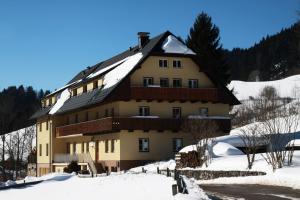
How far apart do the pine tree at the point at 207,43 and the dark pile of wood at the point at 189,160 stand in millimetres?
25522

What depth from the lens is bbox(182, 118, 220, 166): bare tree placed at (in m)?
Answer: 36.8

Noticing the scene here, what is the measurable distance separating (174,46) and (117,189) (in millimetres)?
22151

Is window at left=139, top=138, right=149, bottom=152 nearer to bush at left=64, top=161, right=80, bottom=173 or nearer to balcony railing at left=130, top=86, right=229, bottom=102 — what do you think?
balcony railing at left=130, top=86, right=229, bottom=102

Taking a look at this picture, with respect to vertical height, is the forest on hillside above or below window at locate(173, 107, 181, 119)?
above

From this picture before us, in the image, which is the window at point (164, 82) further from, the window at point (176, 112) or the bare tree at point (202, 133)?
the bare tree at point (202, 133)

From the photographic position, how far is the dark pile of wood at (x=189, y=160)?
1471 inches

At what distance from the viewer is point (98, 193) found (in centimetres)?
3044

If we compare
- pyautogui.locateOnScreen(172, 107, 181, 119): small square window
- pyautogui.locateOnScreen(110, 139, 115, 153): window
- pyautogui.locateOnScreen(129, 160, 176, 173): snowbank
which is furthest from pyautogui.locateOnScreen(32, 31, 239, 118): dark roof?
pyautogui.locateOnScreen(129, 160, 176, 173): snowbank

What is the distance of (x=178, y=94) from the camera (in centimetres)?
4847

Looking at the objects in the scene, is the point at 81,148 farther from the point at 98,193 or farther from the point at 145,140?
the point at 98,193

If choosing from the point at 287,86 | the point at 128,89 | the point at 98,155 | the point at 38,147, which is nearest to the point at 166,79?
the point at 128,89

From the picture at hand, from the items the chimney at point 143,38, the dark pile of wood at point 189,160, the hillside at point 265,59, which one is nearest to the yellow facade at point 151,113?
the chimney at point 143,38

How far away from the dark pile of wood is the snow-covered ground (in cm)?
382

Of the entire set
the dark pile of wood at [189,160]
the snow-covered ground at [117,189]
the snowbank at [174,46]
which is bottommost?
the snow-covered ground at [117,189]
